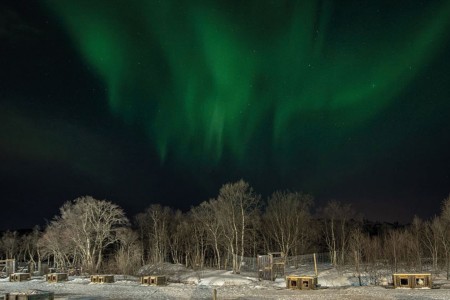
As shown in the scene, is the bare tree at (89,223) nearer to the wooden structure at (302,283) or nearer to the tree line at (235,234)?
the tree line at (235,234)

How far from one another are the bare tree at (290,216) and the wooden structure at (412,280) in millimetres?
39231

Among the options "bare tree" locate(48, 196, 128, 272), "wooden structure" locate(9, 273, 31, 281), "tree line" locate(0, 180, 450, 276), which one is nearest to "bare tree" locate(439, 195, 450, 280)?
"tree line" locate(0, 180, 450, 276)

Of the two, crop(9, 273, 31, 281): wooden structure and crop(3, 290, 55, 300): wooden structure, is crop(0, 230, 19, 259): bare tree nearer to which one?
crop(9, 273, 31, 281): wooden structure

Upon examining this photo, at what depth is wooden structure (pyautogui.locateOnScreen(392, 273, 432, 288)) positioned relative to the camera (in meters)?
37.6

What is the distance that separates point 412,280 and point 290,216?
141 ft

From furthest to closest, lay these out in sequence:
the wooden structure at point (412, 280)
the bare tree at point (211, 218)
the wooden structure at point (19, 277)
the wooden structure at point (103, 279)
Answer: the bare tree at point (211, 218)
the wooden structure at point (19, 277)
the wooden structure at point (103, 279)
the wooden structure at point (412, 280)

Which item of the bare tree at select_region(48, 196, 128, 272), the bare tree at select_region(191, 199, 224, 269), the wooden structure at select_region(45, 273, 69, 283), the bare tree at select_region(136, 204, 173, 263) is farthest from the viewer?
the bare tree at select_region(136, 204, 173, 263)

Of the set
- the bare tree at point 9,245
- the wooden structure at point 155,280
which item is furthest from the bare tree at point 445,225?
the bare tree at point 9,245

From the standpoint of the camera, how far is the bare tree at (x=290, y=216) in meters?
80.2

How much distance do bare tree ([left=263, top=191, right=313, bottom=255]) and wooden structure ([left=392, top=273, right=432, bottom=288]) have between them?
39.2m

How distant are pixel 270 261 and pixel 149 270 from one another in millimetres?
27668

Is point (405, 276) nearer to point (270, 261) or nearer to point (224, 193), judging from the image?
point (270, 261)

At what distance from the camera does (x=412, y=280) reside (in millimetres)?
37656

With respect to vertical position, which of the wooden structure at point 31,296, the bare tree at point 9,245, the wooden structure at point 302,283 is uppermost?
the bare tree at point 9,245
